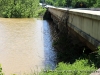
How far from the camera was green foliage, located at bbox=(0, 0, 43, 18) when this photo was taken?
1784 inches

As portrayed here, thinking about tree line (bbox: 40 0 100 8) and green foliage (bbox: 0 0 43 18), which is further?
green foliage (bbox: 0 0 43 18)

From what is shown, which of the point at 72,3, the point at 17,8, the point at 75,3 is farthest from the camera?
the point at 72,3

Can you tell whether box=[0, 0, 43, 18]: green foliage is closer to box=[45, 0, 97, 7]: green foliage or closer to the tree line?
the tree line

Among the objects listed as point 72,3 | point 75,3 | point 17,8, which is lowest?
point 17,8

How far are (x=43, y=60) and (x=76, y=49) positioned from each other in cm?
180

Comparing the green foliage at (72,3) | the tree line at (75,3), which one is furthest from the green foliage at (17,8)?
the green foliage at (72,3)

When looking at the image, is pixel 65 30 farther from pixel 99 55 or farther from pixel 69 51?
pixel 99 55

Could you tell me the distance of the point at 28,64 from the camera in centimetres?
930

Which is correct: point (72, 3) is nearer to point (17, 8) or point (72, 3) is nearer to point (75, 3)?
point (75, 3)

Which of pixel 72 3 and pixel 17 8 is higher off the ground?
pixel 72 3

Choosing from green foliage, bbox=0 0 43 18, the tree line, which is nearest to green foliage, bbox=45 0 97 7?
the tree line

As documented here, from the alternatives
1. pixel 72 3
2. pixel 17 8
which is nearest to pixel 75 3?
pixel 72 3

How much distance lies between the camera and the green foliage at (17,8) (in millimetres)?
45312

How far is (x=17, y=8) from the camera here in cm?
4562
